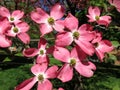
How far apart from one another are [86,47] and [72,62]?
8 cm

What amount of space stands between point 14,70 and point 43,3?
5.64m

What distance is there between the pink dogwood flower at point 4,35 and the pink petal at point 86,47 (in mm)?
249

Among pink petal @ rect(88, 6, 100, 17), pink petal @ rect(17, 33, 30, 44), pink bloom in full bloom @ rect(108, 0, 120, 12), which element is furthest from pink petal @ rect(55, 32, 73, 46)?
pink bloom in full bloom @ rect(108, 0, 120, 12)

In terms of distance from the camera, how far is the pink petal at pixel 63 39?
1.17 m

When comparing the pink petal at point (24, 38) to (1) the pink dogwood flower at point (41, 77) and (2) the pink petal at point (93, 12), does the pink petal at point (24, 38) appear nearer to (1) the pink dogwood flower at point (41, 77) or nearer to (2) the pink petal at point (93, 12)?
(1) the pink dogwood flower at point (41, 77)

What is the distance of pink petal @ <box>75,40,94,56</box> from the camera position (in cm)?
114

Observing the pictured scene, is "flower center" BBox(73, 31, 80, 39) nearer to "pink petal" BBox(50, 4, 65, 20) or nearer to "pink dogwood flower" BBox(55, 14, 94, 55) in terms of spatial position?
"pink dogwood flower" BBox(55, 14, 94, 55)

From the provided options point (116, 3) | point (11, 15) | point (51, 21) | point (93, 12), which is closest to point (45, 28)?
point (51, 21)

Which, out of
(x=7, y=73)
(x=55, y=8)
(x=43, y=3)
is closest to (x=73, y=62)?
(x=55, y=8)

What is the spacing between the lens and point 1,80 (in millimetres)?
7816

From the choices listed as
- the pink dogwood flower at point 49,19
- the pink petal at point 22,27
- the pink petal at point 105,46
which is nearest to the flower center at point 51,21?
the pink dogwood flower at point 49,19

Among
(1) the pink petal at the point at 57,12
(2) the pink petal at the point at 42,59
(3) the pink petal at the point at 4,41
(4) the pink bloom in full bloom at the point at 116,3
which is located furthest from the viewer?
(4) the pink bloom in full bloom at the point at 116,3

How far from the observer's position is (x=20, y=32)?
3.90 ft

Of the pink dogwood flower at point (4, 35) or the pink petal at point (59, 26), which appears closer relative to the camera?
the pink dogwood flower at point (4, 35)
